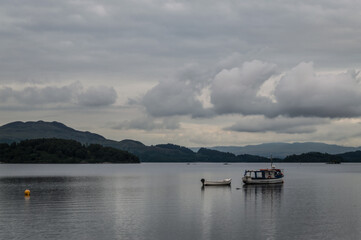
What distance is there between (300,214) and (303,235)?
21.2 meters

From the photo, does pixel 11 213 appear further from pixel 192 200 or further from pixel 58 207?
pixel 192 200

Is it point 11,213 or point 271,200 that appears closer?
point 11,213

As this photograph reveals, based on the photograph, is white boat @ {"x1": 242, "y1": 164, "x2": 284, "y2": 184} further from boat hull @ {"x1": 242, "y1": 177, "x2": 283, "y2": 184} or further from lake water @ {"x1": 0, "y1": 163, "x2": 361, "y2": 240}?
lake water @ {"x1": 0, "y1": 163, "x2": 361, "y2": 240}

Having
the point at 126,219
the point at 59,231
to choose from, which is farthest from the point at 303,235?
the point at 59,231

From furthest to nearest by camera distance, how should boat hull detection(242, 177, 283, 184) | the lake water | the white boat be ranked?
the white boat, boat hull detection(242, 177, 283, 184), the lake water

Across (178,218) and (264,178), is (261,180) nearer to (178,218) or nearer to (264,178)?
(264,178)

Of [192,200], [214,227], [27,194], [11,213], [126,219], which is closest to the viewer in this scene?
[214,227]

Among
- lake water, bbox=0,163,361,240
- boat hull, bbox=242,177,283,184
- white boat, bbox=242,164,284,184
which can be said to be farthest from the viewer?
white boat, bbox=242,164,284,184

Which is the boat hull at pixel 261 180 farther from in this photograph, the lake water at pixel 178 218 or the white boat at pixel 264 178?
the lake water at pixel 178 218

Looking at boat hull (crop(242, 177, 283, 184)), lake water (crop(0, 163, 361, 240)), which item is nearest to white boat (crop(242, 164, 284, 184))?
boat hull (crop(242, 177, 283, 184))

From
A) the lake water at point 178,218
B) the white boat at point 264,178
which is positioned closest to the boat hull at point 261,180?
the white boat at point 264,178

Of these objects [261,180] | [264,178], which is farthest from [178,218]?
[264,178]

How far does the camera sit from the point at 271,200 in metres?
107

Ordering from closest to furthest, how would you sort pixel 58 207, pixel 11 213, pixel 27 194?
pixel 11 213, pixel 58 207, pixel 27 194
